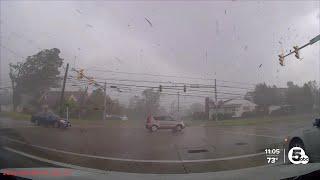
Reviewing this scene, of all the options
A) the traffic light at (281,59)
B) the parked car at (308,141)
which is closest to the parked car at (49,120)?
the parked car at (308,141)

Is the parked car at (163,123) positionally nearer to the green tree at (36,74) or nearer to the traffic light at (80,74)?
the traffic light at (80,74)

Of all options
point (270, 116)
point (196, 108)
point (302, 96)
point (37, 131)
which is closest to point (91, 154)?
point (37, 131)

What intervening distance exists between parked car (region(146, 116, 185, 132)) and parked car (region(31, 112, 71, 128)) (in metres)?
2.08

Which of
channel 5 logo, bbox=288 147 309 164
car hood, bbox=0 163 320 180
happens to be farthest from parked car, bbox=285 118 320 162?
car hood, bbox=0 163 320 180

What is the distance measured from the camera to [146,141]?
905 cm

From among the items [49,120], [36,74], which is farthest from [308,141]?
[36,74]

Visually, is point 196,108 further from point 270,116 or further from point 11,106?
point 11,106

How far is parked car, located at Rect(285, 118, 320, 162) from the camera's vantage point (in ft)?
23.4

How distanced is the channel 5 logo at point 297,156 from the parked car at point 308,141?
0.37 ft

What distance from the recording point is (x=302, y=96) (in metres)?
12.3

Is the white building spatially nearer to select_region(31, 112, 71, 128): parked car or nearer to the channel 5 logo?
the channel 5 logo

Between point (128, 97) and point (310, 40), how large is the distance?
6454 mm

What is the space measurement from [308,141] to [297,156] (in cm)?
85

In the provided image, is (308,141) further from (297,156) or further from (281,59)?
(281,59)
